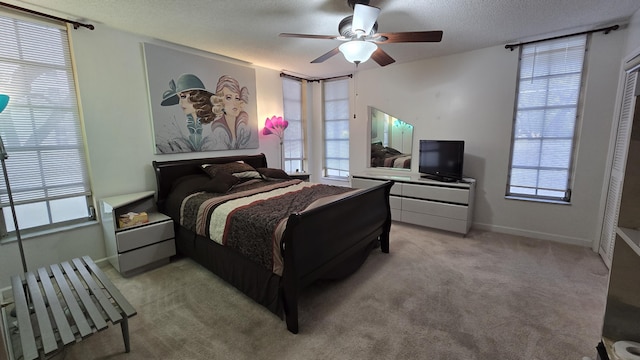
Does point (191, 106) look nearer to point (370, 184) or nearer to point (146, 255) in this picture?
point (146, 255)

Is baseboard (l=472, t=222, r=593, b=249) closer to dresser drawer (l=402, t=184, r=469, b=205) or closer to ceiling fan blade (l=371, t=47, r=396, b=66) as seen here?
dresser drawer (l=402, t=184, r=469, b=205)

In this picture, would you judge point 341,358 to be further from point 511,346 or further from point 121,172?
point 121,172

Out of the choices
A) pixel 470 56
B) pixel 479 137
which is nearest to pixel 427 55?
pixel 470 56

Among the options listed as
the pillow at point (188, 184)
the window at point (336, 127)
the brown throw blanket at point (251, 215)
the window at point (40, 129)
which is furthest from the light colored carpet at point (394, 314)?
the window at point (336, 127)

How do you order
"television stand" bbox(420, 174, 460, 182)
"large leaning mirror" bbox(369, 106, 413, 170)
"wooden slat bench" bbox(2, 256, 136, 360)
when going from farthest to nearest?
"large leaning mirror" bbox(369, 106, 413, 170)
"television stand" bbox(420, 174, 460, 182)
"wooden slat bench" bbox(2, 256, 136, 360)

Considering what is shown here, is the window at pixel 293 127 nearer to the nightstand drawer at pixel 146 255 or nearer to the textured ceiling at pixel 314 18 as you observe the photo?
the textured ceiling at pixel 314 18

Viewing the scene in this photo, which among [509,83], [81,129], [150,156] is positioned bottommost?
[150,156]

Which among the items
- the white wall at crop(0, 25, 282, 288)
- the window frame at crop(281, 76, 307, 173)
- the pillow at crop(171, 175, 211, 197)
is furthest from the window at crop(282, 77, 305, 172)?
the white wall at crop(0, 25, 282, 288)

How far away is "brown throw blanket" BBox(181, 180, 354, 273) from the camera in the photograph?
2057 mm

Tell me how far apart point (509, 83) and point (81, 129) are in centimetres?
497

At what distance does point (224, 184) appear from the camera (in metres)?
3.18

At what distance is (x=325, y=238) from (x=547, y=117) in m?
3.23

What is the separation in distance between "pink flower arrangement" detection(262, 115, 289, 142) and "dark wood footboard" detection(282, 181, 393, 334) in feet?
7.45

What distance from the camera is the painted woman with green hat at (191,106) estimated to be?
11.1 ft
